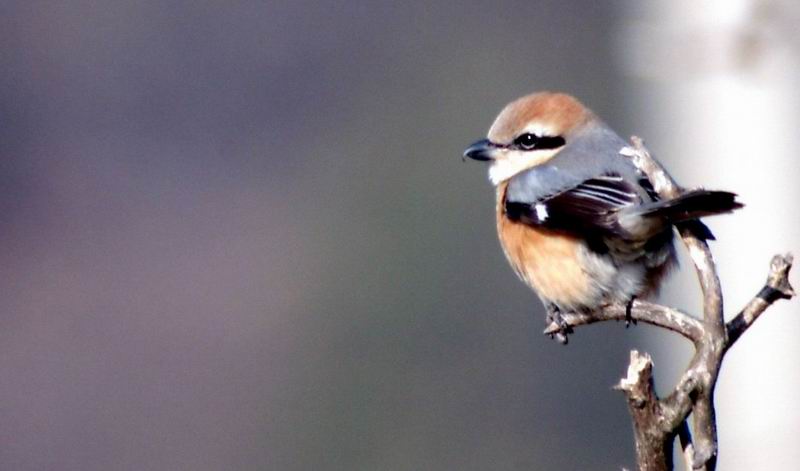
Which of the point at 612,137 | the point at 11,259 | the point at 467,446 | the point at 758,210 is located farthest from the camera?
the point at 11,259

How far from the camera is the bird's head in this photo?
425cm

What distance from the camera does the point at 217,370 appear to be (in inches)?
421

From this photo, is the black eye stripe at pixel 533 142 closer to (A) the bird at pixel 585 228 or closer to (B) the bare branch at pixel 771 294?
(A) the bird at pixel 585 228

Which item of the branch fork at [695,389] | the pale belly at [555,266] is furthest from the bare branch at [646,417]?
the pale belly at [555,266]

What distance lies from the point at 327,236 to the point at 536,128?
8.30 metres

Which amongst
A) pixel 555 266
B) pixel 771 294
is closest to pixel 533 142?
pixel 555 266

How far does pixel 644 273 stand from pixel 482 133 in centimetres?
954

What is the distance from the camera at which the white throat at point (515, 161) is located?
4.25 m

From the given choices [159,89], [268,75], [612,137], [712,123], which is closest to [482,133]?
[268,75]

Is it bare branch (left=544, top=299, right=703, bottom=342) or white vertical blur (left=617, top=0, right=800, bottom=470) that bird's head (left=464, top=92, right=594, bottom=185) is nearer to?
bare branch (left=544, top=299, right=703, bottom=342)

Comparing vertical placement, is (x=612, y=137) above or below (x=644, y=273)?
above

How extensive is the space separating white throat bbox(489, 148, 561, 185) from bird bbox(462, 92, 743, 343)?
0.02 m

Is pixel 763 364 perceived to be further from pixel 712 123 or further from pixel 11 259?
pixel 11 259

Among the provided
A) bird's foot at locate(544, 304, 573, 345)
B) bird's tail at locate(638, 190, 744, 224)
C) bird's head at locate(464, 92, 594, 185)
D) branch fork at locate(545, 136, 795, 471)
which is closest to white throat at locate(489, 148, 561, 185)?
bird's head at locate(464, 92, 594, 185)
